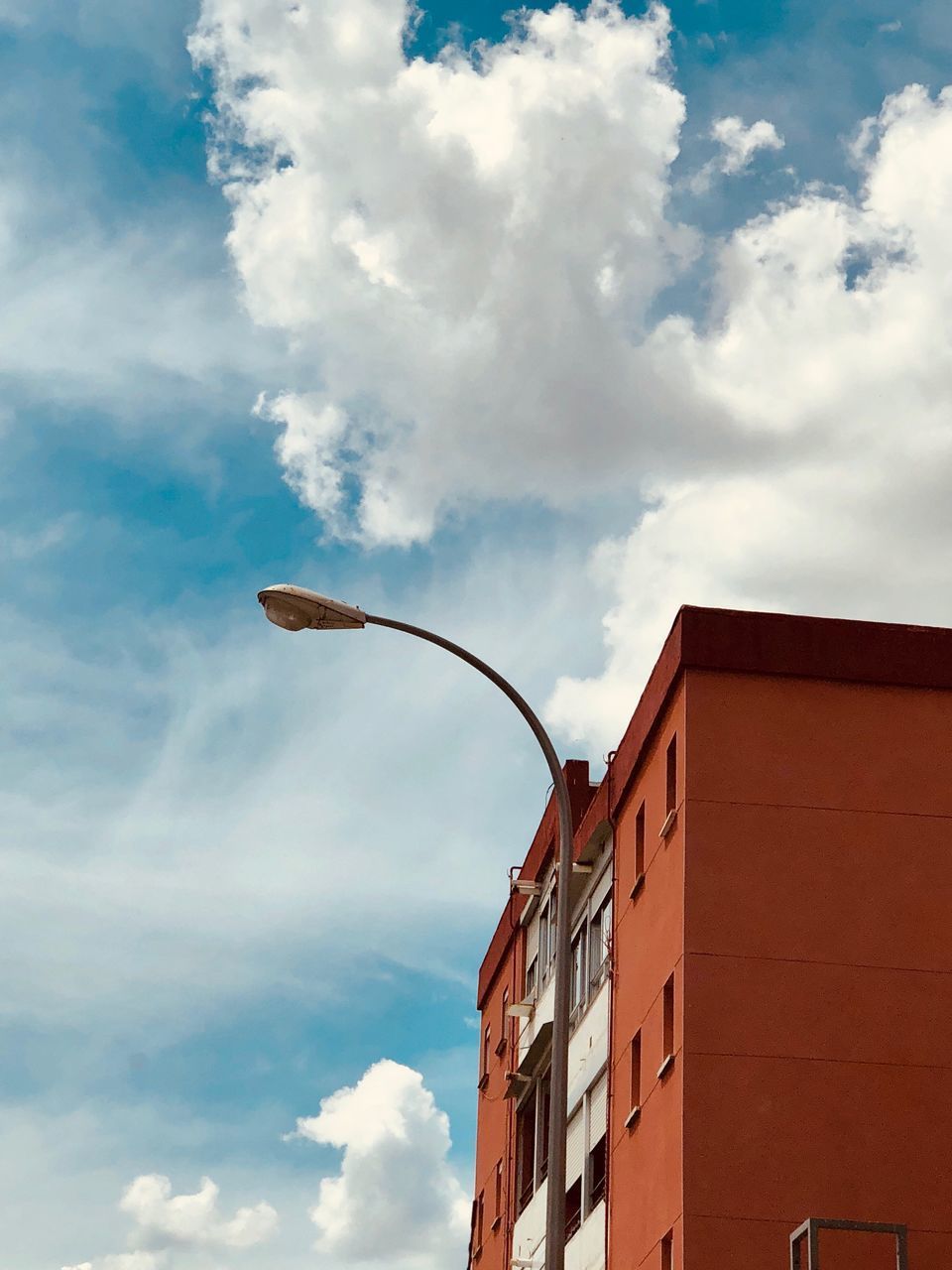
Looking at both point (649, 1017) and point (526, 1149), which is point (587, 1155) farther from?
point (526, 1149)

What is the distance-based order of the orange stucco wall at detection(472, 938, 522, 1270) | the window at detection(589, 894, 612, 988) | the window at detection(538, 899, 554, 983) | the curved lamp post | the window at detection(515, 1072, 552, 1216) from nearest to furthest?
the curved lamp post, the window at detection(589, 894, 612, 988), the window at detection(515, 1072, 552, 1216), the window at detection(538, 899, 554, 983), the orange stucco wall at detection(472, 938, 522, 1270)

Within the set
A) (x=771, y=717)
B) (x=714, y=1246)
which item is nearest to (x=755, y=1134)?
(x=714, y=1246)

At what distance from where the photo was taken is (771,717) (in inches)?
982

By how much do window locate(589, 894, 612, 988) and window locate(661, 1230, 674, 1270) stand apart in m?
6.57

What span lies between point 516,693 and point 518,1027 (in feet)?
70.2

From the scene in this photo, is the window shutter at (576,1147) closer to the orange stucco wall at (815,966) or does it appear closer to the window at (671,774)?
the window at (671,774)

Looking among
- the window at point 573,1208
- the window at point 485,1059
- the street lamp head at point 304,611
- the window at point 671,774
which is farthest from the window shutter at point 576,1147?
the street lamp head at point 304,611

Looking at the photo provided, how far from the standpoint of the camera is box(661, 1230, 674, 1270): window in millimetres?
22609

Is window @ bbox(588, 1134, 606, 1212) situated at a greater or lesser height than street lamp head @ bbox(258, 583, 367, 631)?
lesser

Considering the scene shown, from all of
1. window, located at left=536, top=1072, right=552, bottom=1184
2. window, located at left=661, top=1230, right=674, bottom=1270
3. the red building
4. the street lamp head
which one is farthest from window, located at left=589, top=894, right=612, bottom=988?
the street lamp head

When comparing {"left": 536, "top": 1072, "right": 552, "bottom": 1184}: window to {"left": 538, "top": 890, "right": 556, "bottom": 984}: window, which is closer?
{"left": 536, "top": 1072, "right": 552, "bottom": 1184}: window

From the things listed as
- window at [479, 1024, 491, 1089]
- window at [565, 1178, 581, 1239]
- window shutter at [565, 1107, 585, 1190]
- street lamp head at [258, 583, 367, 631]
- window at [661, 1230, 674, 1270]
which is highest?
window at [479, 1024, 491, 1089]

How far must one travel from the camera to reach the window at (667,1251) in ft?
74.2

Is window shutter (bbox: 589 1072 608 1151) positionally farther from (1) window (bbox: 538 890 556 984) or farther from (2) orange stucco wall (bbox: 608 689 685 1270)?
(1) window (bbox: 538 890 556 984)
